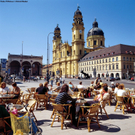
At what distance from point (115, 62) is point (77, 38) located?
89.8 ft

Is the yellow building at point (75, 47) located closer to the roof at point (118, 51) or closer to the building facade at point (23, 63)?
the building facade at point (23, 63)

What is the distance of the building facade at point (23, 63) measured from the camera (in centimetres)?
6746

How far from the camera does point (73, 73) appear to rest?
7844cm

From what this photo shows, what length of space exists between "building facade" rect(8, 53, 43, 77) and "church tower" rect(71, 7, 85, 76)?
59.8 feet

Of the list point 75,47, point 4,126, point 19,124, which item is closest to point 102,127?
point 19,124

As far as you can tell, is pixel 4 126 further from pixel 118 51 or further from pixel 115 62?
pixel 118 51

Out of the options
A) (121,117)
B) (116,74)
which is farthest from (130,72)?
(121,117)

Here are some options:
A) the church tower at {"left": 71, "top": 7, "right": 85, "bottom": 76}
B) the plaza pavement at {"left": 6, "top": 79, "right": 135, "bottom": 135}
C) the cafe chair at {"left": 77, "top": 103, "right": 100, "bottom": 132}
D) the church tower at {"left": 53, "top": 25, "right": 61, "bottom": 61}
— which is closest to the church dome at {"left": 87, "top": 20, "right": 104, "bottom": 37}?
the church tower at {"left": 71, "top": 7, "right": 85, "bottom": 76}

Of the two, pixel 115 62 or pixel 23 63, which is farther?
pixel 23 63

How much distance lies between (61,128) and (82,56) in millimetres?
73493

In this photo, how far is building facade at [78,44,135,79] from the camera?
54188 mm

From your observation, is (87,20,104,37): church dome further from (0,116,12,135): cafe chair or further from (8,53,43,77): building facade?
(0,116,12,135): cafe chair

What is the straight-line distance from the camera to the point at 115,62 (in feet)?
184

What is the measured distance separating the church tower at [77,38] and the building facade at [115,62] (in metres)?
10.8
